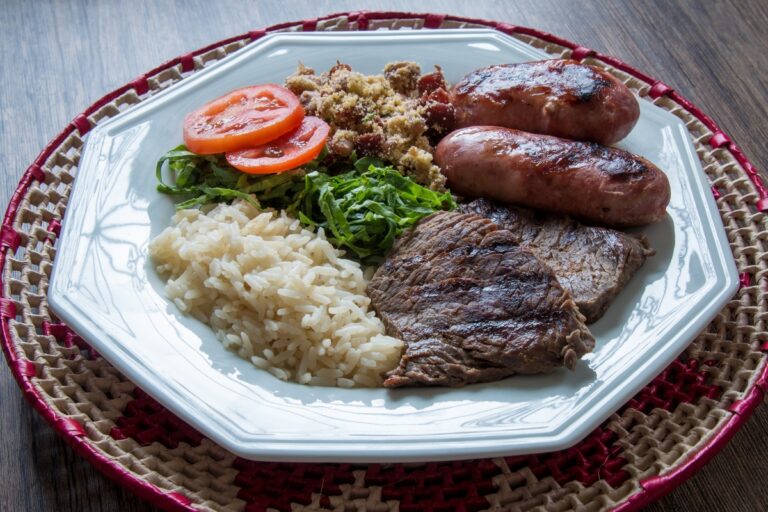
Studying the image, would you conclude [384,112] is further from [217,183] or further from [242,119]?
[217,183]

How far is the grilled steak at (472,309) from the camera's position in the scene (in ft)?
9.64

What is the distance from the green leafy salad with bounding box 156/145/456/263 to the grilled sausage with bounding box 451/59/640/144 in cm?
59

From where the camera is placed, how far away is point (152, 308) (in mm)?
3197

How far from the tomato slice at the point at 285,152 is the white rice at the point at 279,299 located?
259 mm

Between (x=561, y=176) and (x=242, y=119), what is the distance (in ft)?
5.13

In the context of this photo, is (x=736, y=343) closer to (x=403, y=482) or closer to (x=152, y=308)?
(x=403, y=482)

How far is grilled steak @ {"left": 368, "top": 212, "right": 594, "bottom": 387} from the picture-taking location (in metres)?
2.94

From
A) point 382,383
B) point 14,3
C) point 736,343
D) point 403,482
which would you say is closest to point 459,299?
point 382,383

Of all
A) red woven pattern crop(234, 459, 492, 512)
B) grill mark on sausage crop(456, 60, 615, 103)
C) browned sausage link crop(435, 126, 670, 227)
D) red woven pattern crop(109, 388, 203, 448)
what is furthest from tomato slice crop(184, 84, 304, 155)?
red woven pattern crop(234, 459, 492, 512)

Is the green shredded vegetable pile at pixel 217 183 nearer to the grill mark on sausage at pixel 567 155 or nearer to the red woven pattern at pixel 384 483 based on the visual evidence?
the grill mark on sausage at pixel 567 155

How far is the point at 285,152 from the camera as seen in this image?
3631 mm

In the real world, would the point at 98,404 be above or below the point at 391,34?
below

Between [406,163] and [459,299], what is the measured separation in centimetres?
93

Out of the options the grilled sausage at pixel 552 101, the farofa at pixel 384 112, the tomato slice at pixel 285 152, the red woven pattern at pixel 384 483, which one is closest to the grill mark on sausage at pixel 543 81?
the grilled sausage at pixel 552 101
